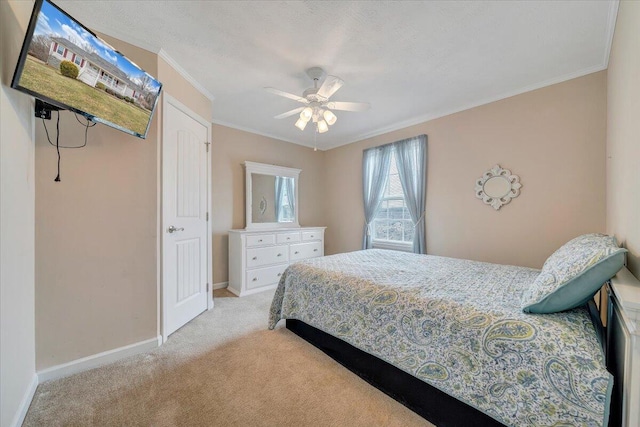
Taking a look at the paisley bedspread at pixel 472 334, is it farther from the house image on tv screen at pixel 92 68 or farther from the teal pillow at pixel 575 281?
the house image on tv screen at pixel 92 68

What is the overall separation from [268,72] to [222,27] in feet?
1.99

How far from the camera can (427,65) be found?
2.28m

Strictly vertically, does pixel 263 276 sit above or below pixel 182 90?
below

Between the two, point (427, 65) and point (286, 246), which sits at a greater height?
point (427, 65)

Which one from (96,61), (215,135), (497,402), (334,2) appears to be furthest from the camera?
(215,135)

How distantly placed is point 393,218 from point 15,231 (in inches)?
154

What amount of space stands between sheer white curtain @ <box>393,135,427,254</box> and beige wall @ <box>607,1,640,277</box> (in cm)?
175

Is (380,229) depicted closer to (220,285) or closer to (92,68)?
(220,285)

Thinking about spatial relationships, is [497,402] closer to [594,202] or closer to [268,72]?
[594,202]

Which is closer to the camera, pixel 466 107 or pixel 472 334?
pixel 472 334

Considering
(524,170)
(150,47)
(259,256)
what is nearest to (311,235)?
(259,256)

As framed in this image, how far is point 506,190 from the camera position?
111 inches

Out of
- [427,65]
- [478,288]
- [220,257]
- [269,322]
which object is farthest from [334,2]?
[220,257]

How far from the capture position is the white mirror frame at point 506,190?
2752 mm
